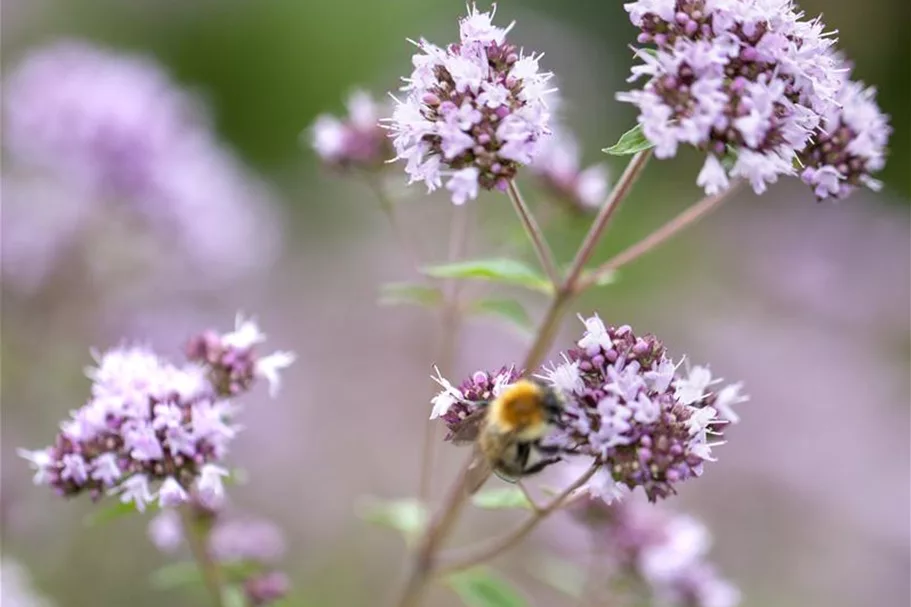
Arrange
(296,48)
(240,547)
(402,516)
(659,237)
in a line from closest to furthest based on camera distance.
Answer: (659,237)
(402,516)
(240,547)
(296,48)

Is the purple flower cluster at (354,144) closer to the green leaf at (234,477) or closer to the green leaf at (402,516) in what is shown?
the green leaf at (402,516)

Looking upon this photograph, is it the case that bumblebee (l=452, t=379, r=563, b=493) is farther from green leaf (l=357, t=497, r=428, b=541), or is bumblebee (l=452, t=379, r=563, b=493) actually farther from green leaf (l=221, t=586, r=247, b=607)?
green leaf (l=221, t=586, r=247, b=607)

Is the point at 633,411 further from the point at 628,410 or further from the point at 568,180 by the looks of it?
the point at 568,180

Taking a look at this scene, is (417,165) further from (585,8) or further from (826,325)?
(585,8)

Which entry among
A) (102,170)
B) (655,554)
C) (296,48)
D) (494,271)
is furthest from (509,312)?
(296,48)

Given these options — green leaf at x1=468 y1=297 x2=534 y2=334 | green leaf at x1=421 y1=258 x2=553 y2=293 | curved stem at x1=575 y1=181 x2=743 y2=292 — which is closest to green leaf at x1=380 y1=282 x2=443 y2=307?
green leaf at x1=468 y1=297 x2=534 y2=334
